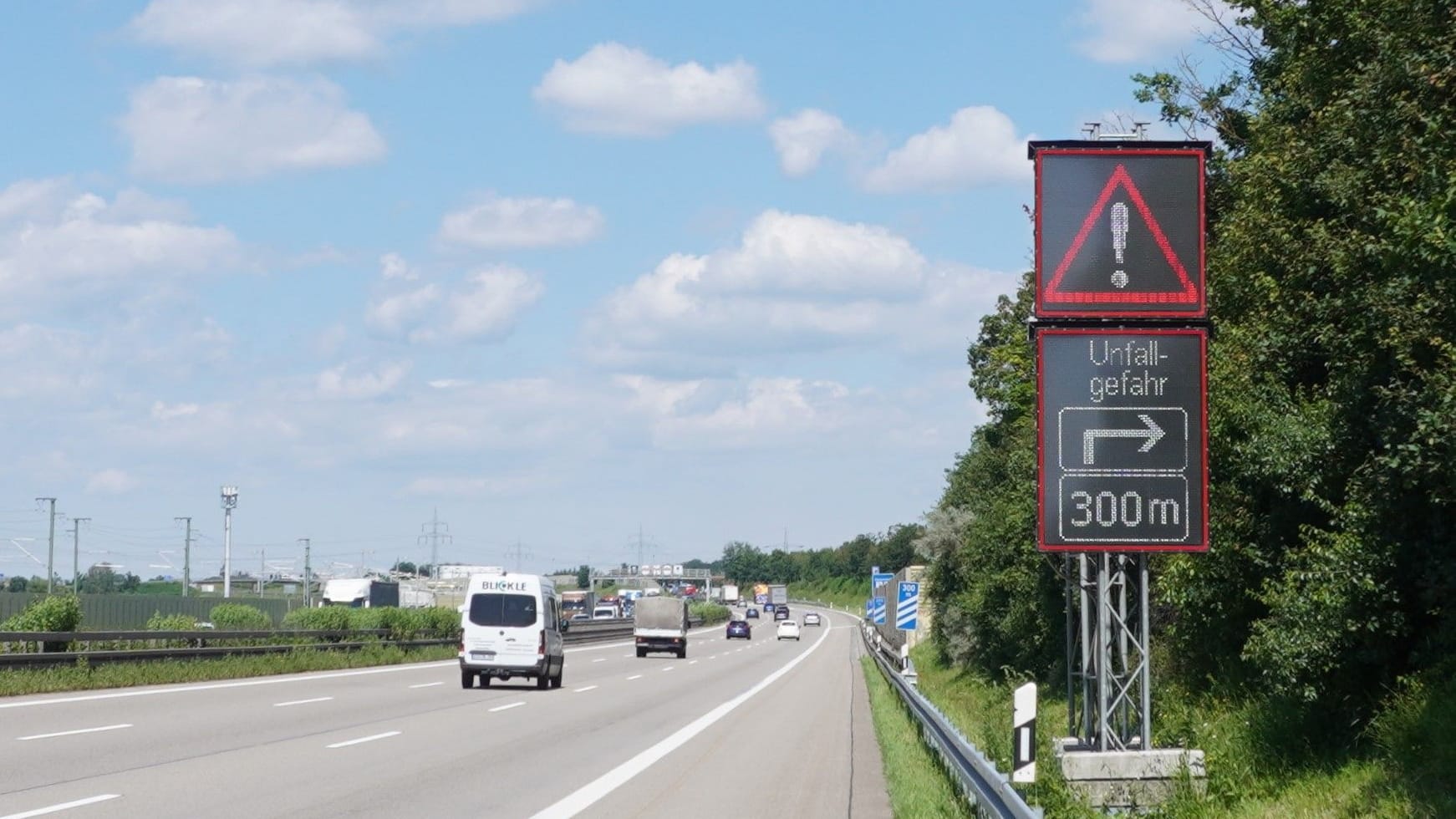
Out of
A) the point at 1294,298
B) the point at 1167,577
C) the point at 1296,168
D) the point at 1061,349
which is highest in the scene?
the point at 1296,168

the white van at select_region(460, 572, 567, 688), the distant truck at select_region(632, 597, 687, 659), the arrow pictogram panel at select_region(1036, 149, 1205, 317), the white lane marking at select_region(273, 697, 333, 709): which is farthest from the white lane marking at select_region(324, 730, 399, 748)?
the distant truck at select_region(632, 597, 687, 659)

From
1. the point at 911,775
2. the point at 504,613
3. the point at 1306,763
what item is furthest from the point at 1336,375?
the point at 504,613

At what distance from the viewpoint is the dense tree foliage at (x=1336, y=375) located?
13781mm

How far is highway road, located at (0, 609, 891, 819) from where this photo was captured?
13.6m

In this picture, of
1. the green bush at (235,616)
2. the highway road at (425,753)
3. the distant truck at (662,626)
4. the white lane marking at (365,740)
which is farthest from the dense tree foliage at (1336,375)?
the green bush at (235,616)

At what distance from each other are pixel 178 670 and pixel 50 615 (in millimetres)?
3033

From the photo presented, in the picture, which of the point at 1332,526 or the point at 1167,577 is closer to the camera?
the point at 1332,526

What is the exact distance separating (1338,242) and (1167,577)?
14.1 feet

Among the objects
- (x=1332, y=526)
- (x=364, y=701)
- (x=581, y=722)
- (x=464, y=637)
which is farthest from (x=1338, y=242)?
(x=464, y=637)

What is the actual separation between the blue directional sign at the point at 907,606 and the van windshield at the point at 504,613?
9.23m

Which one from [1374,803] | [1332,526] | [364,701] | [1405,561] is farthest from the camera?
[364,701]

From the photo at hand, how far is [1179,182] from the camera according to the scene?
13.6 m

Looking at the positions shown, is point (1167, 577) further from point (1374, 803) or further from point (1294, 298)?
point (1374, 803)

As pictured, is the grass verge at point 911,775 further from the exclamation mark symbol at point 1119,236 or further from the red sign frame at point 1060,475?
the exclamation mark symbol at point 1119,236
